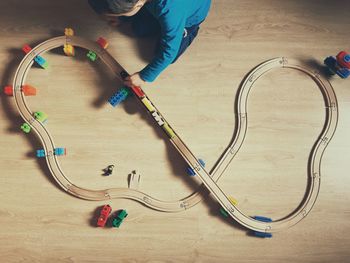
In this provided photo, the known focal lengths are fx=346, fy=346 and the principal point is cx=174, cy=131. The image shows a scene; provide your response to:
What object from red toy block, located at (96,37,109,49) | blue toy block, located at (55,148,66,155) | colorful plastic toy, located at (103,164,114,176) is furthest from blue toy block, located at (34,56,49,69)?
colorful plastic toy, located at (103,164,114,176)

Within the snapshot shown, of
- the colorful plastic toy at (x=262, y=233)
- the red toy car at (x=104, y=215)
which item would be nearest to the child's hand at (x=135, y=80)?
the red toy car at (x=104, y=215)

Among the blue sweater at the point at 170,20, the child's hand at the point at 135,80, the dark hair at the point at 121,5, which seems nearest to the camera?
the dark hair at the point at 121,5

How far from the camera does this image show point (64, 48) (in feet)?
4.54

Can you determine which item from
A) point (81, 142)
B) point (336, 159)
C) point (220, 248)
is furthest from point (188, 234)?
point (336, 159)

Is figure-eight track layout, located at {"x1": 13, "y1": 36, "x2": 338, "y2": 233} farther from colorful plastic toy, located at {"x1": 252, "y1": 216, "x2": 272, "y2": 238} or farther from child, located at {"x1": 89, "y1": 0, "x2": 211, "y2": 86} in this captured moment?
child, located at {"x1": 89, "y1": 0, "x2": 211, "y2": 86}

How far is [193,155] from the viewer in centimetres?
135

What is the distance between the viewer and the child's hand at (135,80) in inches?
51.5

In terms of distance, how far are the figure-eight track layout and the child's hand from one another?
22 millimetres

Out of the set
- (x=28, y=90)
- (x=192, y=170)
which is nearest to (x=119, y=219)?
(x=192, y=170)

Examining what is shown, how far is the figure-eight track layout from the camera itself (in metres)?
1.34

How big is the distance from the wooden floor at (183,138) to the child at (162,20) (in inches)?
4.2

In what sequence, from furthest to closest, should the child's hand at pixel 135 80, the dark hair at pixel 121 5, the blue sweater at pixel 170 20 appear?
the child's hand at pixel 135 80, the blue sweater at pixel 170 20, the dark hair at pixel 121 5

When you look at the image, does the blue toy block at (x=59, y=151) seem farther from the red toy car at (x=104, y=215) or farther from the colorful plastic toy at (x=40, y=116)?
the red toy car at (x=104, y=215)

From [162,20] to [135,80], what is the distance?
310 millimetres
